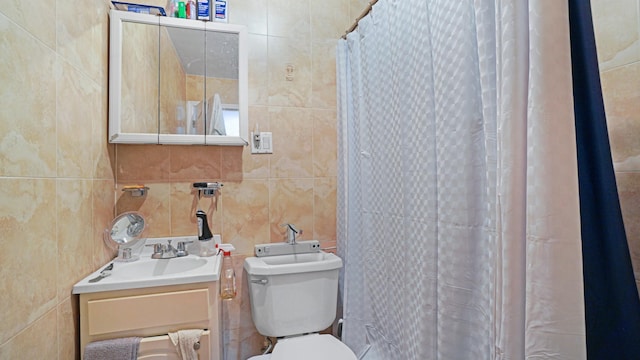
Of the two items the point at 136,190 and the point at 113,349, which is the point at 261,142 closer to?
the point at 136,190

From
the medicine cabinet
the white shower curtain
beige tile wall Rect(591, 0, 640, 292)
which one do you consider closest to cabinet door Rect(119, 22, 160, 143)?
the medicine cabinet

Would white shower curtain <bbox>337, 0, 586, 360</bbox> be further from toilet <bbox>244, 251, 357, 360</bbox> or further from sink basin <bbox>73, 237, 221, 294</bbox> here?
sink basin <bbox>73, 237, 221, 294</bbox>

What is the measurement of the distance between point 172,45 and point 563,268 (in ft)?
5.64

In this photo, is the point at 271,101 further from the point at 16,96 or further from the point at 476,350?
the point at 476,350

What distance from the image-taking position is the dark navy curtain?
60 centimetres

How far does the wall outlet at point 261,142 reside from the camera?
1.69m

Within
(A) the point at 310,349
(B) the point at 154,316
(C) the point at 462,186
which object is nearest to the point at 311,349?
(A) the point at 310,349

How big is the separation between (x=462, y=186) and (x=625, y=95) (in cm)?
43

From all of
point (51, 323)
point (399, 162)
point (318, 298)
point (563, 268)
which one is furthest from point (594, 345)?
point (51, 323)

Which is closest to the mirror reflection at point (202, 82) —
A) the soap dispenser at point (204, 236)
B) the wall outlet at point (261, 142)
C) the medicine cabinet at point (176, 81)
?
the medicine cabinet at point (176, 81)

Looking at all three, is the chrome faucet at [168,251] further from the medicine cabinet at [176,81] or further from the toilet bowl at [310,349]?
the toilet bowl at [310,349]

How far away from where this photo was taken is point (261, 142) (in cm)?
170

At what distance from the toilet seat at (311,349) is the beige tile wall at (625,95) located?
0.99 metres

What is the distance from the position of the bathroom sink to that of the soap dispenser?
0.19m
